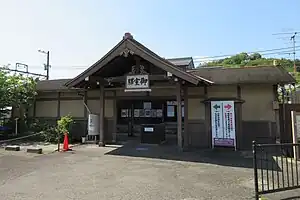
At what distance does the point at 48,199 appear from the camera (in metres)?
4.76

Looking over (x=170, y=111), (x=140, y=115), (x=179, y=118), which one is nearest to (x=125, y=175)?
(x=179, y=118)

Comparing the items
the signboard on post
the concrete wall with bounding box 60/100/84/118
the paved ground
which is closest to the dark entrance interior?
the concrete wall with bounding box 60/100/84/118

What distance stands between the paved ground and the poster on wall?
2.26 feet

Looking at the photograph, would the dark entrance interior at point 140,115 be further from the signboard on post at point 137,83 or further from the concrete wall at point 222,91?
the signboard on post at point 137,83

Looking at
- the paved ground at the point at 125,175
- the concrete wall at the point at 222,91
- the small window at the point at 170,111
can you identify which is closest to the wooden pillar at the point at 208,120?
the concrete wall at the point at 222,91

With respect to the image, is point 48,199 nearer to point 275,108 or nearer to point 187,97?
point 187,97

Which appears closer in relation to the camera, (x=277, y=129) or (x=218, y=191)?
(x=218, y=191)

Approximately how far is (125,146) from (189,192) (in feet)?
20.5

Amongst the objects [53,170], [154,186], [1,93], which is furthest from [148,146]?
[1,93]

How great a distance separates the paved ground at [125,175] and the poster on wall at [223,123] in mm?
689

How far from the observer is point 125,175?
6.48 meters

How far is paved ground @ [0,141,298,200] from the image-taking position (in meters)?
5.04

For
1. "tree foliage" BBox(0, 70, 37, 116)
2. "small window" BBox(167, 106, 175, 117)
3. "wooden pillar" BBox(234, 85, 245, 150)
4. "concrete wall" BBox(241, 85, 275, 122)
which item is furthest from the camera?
"small window" BBox(167, 106, 175, 117)

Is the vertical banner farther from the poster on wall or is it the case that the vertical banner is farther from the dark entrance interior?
the dark entrance interior
